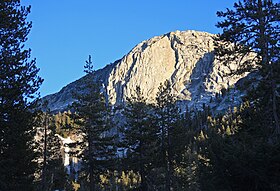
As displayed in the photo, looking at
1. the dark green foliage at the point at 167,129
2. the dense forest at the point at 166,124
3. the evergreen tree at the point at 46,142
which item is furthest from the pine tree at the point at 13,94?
the dark green foliage at the point at 167,129

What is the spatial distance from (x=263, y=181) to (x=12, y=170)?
36.7ft

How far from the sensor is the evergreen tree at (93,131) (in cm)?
2834

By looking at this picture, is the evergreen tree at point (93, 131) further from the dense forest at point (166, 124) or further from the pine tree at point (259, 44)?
the pine tree at point (259, 44)

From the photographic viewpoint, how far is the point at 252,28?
51.6 feet

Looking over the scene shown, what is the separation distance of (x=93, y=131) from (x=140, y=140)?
179 inches

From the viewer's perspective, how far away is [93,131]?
28.5 metres

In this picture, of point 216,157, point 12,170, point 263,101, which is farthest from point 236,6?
point 12,170

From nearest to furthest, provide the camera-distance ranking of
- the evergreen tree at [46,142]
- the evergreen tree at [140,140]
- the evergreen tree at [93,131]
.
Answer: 1. the evergreen tree at [93,131]
2. the evergreen tree at [140,140]
3. the evergreen tree at [46,142]

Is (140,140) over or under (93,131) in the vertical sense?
under

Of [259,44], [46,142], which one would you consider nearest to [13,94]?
[259,44]

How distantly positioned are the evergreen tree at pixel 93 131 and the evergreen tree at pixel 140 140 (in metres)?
1.99

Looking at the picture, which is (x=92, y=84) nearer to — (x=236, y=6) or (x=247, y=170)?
(x=236, y=6)

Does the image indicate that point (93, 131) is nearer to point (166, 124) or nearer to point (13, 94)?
point (166, 124)

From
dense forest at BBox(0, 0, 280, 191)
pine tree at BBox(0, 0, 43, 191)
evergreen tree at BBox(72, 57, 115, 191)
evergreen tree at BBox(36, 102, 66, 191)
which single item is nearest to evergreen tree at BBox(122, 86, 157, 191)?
dense forest at BBox(0, 0, 280, 191)
